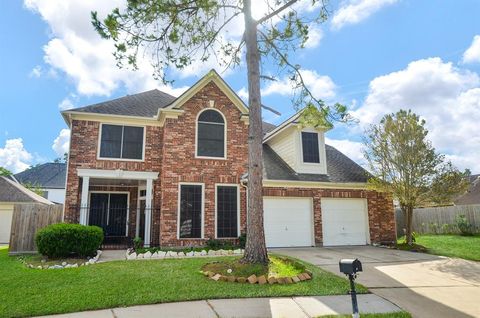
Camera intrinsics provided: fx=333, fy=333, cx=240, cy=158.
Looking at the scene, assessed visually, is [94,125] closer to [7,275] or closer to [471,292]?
[7,275]

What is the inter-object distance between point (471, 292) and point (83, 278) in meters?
8.55

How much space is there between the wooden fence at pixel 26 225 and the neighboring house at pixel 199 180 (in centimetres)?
90

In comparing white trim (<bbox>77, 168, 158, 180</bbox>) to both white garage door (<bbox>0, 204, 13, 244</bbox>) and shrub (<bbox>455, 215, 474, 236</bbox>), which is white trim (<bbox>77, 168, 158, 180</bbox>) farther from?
shrub (<bbox>455, 215, 474, 236</bbox>)

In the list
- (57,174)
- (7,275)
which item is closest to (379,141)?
(7,275)

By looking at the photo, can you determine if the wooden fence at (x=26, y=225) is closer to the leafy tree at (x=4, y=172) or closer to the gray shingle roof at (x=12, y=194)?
the gray shingle roof at (x=12, y=194)

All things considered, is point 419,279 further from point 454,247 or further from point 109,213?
point 109,213

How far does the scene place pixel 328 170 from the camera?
54.3ft

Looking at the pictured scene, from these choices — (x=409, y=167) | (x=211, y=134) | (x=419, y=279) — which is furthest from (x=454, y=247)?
(x=211, y=134)

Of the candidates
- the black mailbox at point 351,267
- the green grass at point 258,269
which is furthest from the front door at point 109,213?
the black mailbox at point 351,267

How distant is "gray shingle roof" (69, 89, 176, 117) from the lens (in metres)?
14.7

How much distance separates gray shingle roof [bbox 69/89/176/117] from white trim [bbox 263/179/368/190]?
6.17 meters

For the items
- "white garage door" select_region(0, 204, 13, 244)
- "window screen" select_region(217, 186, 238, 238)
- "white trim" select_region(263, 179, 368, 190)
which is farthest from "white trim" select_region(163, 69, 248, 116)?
"white garage door" select_region(0, 204, 13, 244)

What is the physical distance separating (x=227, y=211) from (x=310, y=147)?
17.3 ft

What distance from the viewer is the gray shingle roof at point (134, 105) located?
14.7 meters
